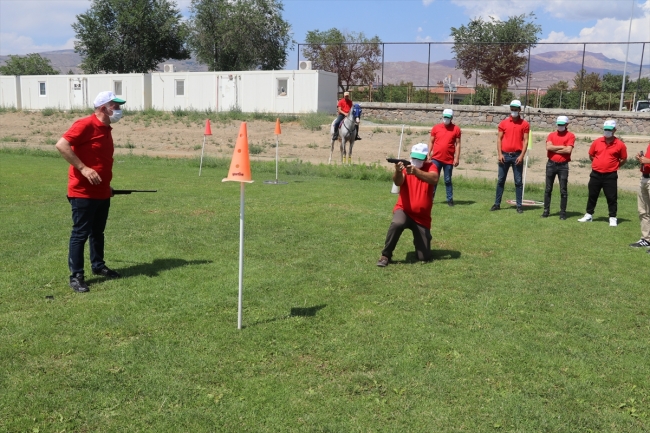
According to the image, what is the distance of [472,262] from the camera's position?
8.71 metres

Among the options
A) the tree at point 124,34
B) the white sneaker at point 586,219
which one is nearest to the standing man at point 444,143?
the white sneaker at point 586,219

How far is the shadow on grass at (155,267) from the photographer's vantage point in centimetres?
768

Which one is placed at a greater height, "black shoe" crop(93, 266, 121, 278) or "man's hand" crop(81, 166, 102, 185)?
"man's hand" crop(81, 166, 102, 185)

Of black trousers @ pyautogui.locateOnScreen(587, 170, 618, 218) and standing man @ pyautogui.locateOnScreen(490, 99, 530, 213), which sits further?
standing man @ pyautogui.locateOnScreen(490, 99, 530, 213)

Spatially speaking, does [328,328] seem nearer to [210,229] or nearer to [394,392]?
[394,392]

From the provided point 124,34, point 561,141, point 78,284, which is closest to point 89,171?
point 78,284

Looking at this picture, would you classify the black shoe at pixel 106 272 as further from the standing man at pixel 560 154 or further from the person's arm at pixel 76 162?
the standing man at pixel 560 154

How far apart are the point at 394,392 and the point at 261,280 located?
Answer: 10.1 ft

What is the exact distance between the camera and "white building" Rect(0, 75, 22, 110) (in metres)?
56.7

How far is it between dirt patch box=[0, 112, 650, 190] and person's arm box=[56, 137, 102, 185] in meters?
16.9

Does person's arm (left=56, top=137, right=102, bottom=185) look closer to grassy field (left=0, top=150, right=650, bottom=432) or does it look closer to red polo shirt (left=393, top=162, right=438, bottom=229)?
grassy field (left=0, top=150, right=650, bottom=432)

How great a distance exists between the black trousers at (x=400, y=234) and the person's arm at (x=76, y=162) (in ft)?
12.3

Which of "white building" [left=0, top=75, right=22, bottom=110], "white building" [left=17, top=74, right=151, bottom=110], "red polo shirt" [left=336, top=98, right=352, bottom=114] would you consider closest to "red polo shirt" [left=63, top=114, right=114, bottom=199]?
"red polo shirt" [left=336, top=98, right=352, bottom=114]

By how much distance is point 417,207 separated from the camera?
8508 mm
